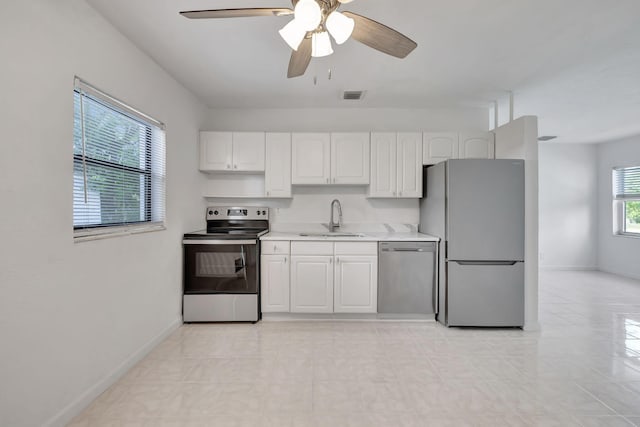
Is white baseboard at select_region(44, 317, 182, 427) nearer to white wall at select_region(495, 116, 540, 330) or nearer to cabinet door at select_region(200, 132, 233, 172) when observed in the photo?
cabinet door at select_region(200, 132, 233, 172)

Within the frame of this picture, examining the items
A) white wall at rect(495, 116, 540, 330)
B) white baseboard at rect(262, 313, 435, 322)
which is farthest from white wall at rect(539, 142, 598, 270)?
white baseboard at rect(262, 313, 435, 322)

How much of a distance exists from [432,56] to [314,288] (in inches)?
96.8

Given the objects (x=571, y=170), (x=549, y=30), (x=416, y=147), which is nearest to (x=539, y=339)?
(x=416, y=147)

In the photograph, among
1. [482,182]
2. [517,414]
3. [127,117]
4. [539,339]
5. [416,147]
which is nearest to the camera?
[517,414]

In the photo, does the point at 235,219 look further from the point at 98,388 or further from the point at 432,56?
the point at 432,56

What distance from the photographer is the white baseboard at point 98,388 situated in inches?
70.5

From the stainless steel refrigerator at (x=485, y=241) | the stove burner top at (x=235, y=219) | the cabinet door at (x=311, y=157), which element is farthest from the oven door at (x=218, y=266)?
the stainless steel refrigerator at (x=485, y=241)

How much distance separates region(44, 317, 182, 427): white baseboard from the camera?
5.87 feet

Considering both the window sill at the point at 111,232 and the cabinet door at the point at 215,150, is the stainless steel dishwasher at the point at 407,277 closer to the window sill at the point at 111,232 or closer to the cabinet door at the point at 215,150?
the cabinet door at the point at 215,150

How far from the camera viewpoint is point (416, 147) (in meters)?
3.79

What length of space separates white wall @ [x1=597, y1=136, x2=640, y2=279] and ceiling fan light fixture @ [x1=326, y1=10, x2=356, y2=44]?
659cm

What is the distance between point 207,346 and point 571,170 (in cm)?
699

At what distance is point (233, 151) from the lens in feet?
12.5

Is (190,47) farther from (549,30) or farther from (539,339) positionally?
(539,339)
